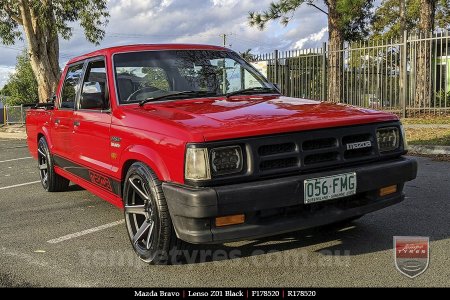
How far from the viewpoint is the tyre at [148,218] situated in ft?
10.9

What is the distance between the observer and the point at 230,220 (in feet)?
10.1

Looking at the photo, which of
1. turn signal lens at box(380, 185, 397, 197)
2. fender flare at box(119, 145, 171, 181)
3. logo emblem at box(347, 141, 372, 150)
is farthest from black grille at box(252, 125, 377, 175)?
fender flare at box(119, 145, 171, 181)

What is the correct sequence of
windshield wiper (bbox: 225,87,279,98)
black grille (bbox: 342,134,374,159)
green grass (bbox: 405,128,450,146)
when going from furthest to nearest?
green grass (bbox: 405,128,450,146)
windshield wiper (bbox: 225,87,279,98)
black grille (bbox: 342,134,374,159)

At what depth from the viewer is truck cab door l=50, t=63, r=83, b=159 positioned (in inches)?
205

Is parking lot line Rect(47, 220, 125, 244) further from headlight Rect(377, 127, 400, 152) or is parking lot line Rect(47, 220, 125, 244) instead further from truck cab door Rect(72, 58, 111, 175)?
headlight Rect(377, 127, 400, 152)

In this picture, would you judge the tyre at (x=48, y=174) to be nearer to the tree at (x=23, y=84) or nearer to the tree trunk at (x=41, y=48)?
the tree trunk at (x=41, y=48)

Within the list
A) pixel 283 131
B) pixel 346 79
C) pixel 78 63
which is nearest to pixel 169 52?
pixel 78 63

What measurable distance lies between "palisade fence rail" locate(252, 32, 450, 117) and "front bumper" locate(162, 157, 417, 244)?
11010mm

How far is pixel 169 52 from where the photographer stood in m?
4.68

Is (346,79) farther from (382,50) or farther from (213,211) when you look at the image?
(213,211)

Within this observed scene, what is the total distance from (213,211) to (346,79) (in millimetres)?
14207

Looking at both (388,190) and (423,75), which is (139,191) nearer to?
(388,190)

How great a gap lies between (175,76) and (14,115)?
2659 cm

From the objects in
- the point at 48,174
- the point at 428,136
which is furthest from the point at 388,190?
the point at 428,136
